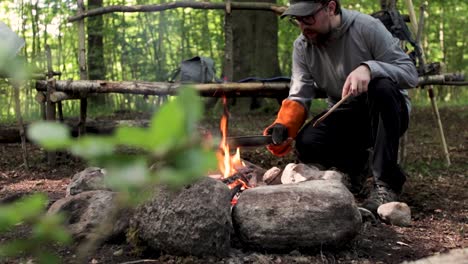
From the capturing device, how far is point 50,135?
1.03ft

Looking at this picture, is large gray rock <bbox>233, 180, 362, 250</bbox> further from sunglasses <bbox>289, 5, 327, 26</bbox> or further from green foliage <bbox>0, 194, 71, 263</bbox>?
green foliage <bbox>0, 194, 71, 263</bbox>

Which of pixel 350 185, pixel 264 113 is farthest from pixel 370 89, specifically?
pixel 264 113

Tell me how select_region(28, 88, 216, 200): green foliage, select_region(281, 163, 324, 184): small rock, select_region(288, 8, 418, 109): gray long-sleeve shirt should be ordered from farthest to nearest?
select_region(288, 8, 418, 109): gray long-sleeve shirt, select_region(281, 163, 324, 184): small rock, select_region(28, 88, 216, 200): green foliage

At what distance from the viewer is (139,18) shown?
44.9ft

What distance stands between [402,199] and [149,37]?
1142 cm

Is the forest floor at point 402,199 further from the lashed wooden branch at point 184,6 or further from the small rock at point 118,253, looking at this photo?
the lashed wooden branch at point 184,6

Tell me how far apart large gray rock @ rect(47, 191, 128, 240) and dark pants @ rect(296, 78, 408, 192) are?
1.64 metres

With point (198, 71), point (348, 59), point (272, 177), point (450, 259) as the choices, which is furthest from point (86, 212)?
point (198, 71)

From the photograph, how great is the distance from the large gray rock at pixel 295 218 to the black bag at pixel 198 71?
257 cm

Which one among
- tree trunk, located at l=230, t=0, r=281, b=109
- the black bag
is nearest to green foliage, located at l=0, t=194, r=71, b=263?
the black bag

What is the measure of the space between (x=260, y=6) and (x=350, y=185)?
2.26m

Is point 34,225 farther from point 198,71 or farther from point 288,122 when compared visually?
point 198,71

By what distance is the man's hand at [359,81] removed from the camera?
3.22 m

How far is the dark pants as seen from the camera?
129 inches
